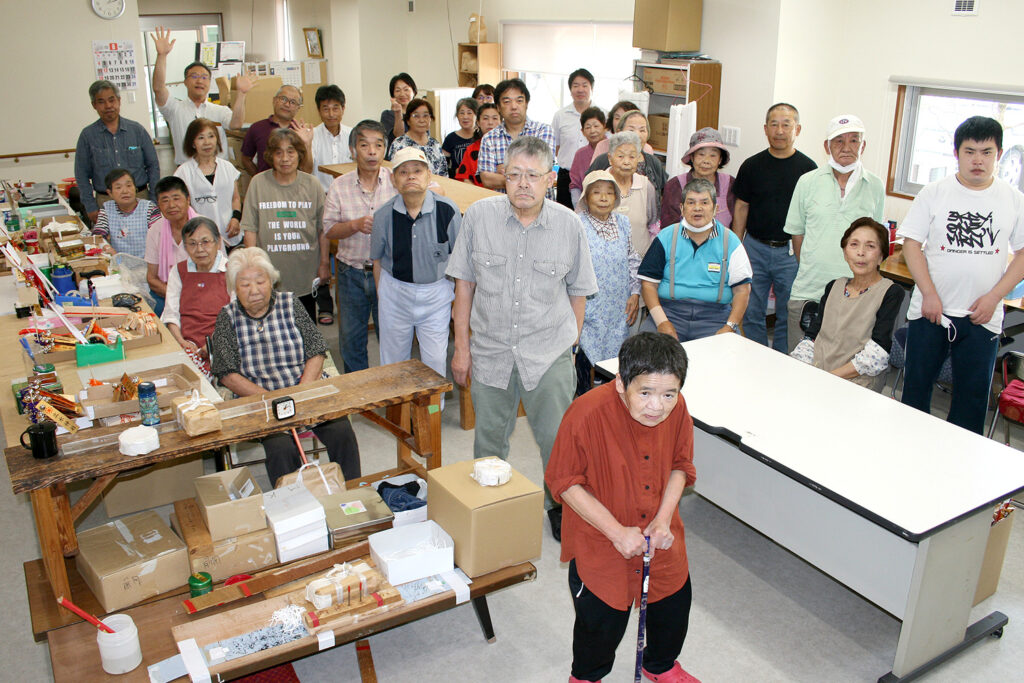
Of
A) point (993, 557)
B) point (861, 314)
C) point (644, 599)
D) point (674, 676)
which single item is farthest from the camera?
point (861, 314)

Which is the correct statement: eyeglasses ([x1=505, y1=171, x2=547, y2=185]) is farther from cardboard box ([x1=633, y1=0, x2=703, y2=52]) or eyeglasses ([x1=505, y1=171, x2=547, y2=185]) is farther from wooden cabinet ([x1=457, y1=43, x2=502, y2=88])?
wooden cabinet ([x1=457, y1=43, x2=502, y2=88])

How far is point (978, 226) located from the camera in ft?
12.3

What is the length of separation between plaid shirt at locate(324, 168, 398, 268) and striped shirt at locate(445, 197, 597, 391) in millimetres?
1551

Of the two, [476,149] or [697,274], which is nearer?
[697,274]

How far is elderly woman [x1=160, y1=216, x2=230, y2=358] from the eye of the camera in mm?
4312

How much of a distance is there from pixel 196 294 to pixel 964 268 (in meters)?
3.59

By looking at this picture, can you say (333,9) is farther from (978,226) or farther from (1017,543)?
(1017,543)

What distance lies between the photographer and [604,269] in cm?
414

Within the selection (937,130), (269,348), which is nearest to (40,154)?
(269,348)

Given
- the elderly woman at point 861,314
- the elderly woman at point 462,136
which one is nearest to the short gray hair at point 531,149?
the elderly woman at point 861,314

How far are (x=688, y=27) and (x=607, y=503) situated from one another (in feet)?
16.9

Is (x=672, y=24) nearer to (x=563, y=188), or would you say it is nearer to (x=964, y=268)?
(x=563, y=188)

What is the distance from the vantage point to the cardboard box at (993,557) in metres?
3.18

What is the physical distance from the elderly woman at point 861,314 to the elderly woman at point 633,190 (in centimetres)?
118
